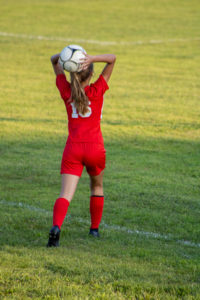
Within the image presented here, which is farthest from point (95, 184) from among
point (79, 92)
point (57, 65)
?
point (57, 65)

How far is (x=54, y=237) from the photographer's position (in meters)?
5.37

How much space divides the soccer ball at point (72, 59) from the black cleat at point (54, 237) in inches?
58.4

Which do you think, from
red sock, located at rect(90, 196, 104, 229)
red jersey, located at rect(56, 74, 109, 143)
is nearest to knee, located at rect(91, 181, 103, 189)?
red sock, located at rect(90, 196, 104, 229)

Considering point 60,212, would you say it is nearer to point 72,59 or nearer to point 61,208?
point 61,208

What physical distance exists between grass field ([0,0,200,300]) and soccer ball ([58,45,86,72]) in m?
1.69

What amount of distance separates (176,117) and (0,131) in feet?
16.1

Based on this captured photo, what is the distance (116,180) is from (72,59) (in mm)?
4224

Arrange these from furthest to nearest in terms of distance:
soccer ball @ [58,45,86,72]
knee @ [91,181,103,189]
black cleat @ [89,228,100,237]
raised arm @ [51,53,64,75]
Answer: black cleat @ [89,228,100,237] → knee @ [91,181,103,189] → raised arm @ [51,53,64,75] → soccer ball @ [58,45,86,72]

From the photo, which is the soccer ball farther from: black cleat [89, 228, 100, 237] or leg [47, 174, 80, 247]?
black cleat [89, 228, 100, 237]

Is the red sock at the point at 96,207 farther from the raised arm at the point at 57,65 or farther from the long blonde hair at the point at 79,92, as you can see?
the raised arm at the point at 57,65

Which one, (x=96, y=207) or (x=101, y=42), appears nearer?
(x=96, y=207)

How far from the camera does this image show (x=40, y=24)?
111ft

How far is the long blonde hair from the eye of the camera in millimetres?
5305

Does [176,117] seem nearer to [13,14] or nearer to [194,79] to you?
[194,79]
